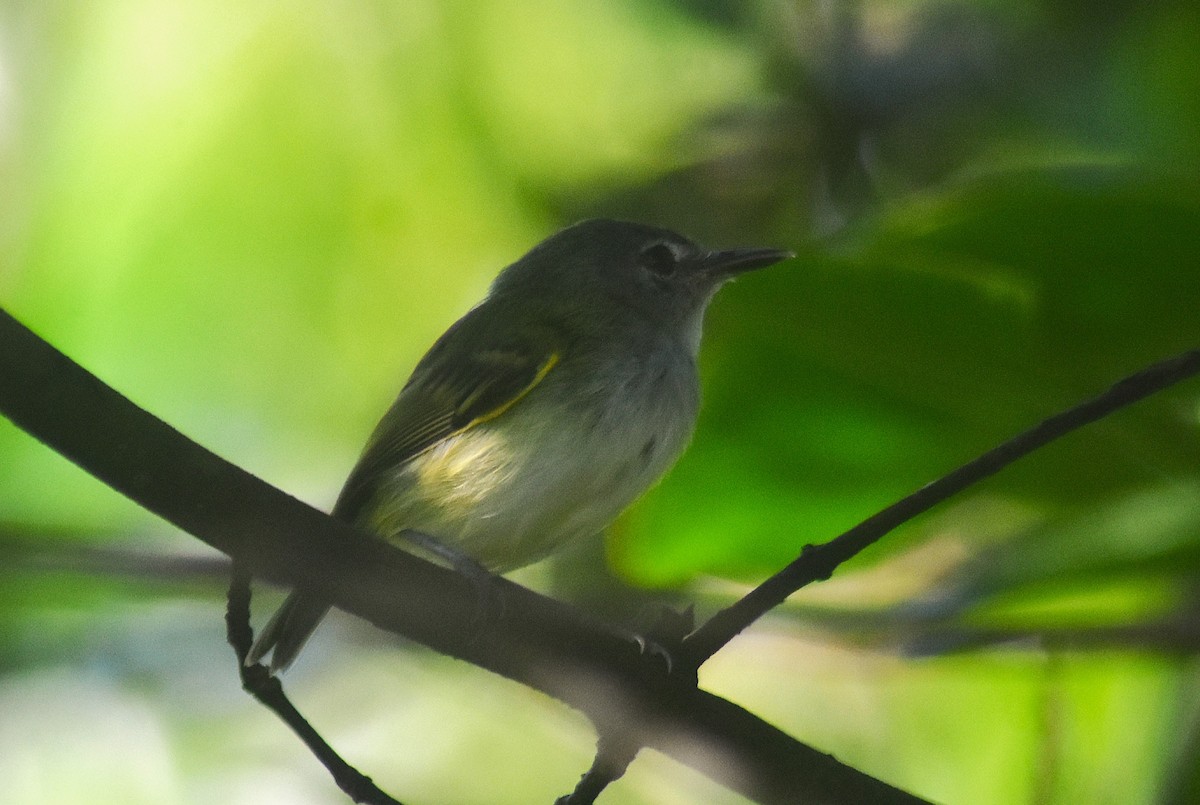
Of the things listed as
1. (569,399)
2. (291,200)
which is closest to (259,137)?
(291,200)

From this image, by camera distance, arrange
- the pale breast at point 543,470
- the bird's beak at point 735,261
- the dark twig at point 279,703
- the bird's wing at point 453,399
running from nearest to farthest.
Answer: the dark twig at point 279,703
the pale breast at point 543,470
the bird's wing at point 453,399
the bird's beak at point 735,261

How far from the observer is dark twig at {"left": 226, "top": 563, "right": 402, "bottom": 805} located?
1887 mm

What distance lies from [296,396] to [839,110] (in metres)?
1.60

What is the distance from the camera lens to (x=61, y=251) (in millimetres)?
3406

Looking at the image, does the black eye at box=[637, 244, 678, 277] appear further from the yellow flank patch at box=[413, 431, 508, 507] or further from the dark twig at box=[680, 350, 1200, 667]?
the dark twig at box=[680, 350, 1200, 667]

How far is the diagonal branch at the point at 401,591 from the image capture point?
1562 mm

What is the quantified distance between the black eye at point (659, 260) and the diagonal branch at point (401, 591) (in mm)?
1695

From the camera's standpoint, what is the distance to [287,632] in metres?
2.88

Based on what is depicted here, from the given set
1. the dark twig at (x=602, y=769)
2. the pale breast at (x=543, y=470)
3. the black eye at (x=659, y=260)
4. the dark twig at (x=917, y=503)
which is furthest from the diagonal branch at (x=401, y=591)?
the black eye at (x=659, y=260)

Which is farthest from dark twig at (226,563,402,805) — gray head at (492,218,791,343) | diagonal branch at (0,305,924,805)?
gray head at (492,218,791,343)

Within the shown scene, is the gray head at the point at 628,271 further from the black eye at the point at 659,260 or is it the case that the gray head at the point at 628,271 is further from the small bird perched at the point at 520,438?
the small bird perched at the point at 520,438

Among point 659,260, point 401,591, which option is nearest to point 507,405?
point 659,260

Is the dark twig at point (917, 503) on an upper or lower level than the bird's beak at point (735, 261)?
lower

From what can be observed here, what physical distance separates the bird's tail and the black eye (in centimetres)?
125
